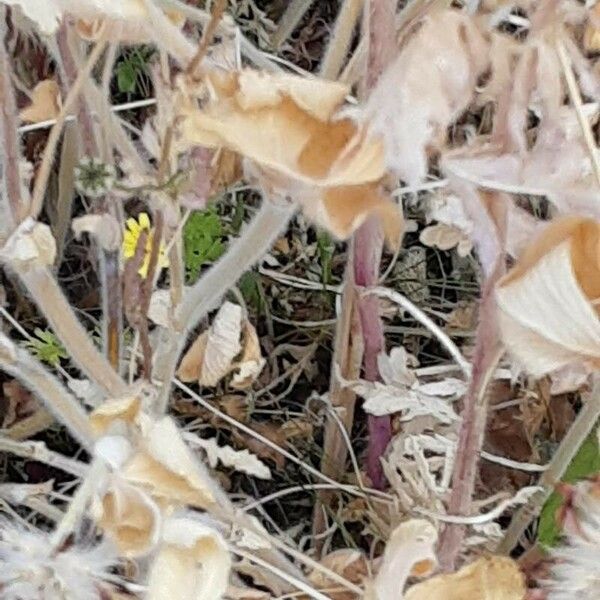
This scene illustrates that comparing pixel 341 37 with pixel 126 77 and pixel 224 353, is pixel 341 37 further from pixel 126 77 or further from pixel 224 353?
pixel 126 77

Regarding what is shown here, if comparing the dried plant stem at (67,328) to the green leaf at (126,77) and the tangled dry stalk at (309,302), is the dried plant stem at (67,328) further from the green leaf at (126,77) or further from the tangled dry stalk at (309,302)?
the green leaf at (126,77)

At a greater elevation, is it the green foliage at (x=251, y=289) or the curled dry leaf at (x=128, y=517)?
the curled dry leaf at (x=128, y=517)

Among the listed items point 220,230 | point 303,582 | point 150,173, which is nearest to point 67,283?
point 220,230

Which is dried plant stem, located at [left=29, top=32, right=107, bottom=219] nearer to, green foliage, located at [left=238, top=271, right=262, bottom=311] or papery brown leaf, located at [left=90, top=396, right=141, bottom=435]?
papery brown leaf, located at [left=90, top=396, right=141, bottom=435]

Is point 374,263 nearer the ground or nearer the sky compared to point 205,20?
nearer the ground

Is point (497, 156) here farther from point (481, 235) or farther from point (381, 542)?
point (381, 542)

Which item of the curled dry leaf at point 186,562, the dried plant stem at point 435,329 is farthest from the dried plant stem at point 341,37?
the curled dry leaf at point 186,562

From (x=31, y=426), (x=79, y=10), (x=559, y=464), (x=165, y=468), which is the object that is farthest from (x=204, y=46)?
(x=31, y=426)
